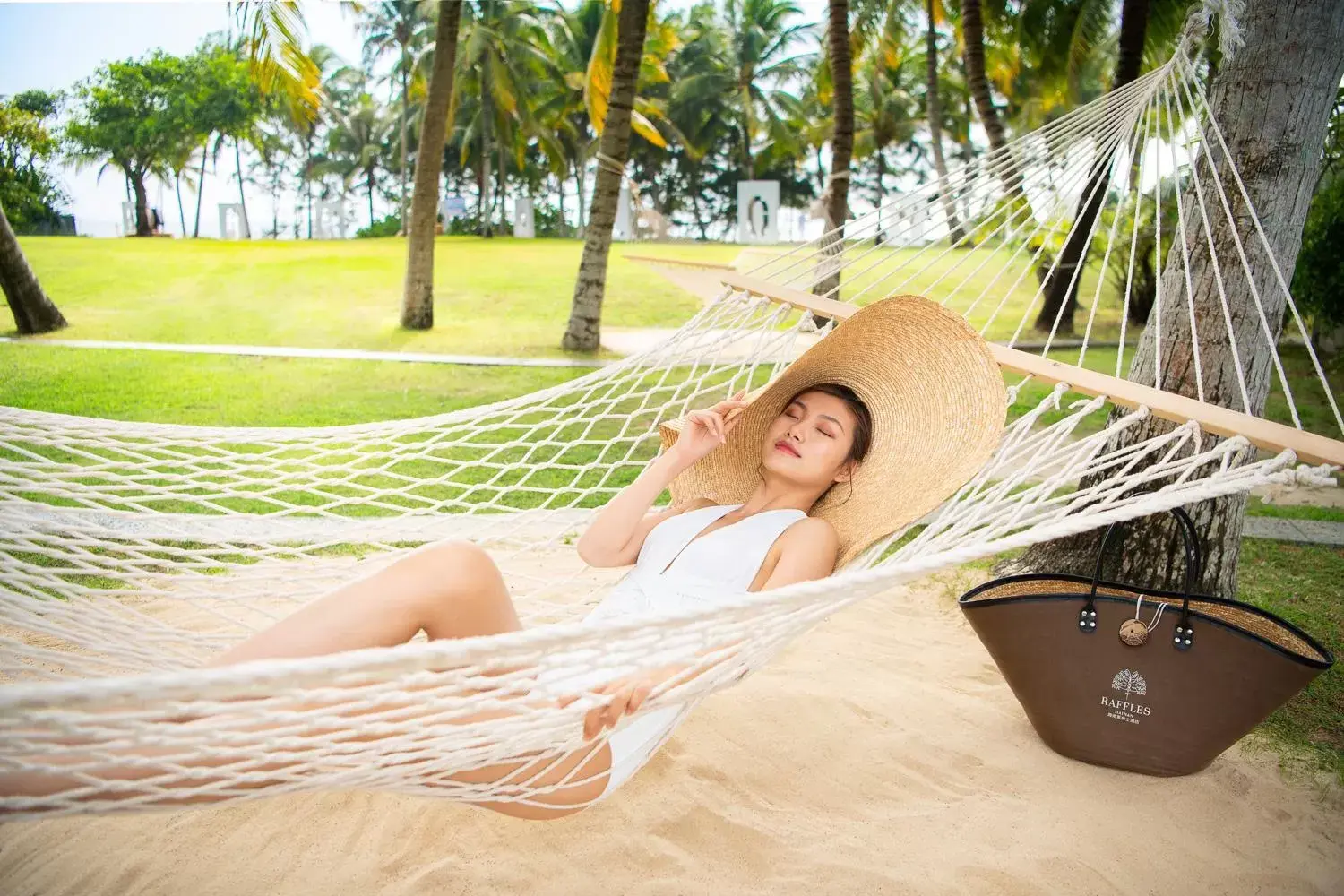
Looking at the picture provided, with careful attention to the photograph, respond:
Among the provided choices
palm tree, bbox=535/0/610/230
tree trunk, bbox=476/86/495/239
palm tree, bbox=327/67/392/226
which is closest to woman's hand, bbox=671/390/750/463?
palm tree, bbox=535/0/610/230

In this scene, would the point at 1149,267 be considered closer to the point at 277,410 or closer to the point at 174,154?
the point at 277,410

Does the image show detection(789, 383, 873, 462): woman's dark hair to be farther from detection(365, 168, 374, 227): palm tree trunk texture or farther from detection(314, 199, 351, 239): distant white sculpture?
detection(365, 168, 374, 227): palm tree trunk texture

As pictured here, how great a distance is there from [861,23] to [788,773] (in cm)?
1017

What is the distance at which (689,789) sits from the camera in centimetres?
147

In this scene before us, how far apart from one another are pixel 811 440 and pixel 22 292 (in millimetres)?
5841

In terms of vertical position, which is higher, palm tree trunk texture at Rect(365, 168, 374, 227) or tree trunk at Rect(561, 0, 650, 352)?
palm tree trunk texture at Rect(365, 168, 374, 227)

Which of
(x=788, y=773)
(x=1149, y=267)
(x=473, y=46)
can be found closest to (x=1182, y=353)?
(x=788, y=773)

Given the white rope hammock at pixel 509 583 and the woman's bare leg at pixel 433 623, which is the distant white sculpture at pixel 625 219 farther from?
the woman's bare leg at pixel 433 623

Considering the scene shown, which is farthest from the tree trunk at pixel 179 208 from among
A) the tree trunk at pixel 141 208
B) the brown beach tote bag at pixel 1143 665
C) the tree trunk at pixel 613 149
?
the brown beach tote bag at pixel 1143 665

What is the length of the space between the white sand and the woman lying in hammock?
0.21 metres

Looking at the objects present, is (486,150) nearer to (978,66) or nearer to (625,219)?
(625,219)

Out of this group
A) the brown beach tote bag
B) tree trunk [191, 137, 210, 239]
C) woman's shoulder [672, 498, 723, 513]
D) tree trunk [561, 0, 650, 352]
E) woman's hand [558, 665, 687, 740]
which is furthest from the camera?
tree trunk [191, 137, 210, 239]

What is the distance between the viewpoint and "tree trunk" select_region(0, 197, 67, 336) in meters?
5.20

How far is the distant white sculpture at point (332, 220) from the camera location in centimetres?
1903
